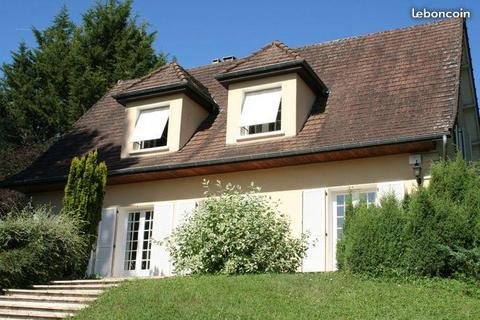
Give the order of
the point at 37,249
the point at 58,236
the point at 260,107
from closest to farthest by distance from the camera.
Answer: the point at 37,249, the point at 58,236, the point at 260,107

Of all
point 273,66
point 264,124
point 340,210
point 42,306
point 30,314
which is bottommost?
point 30,314

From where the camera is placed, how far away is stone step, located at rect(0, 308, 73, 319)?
10.2 metres

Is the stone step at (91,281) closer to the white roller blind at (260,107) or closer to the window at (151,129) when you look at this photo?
the window at (151,129)

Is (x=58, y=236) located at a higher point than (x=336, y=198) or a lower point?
lower

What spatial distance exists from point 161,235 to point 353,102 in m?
5.91

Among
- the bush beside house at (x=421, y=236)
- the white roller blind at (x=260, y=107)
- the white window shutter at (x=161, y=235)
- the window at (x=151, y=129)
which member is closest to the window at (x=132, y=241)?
the white window shutter at (x=161, y=235)

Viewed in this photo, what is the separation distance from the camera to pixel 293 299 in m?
9.58

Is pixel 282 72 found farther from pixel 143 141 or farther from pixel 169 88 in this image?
pixel 143 141

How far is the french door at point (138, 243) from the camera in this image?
639 inches

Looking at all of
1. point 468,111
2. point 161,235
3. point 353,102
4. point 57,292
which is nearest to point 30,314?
point 57,292

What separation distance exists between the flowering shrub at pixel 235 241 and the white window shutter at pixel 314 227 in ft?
2.71

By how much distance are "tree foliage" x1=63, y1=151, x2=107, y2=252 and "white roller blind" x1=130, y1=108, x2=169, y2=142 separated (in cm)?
204

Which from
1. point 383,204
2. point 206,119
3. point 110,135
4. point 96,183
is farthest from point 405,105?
point 110,135

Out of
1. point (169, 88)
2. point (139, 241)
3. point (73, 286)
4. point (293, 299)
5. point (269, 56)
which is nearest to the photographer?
point (293, 299)
